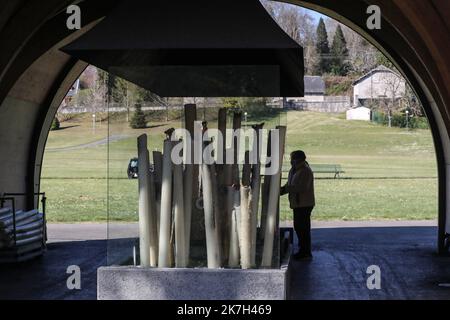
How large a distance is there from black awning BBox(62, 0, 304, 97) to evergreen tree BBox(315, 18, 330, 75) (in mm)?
45834

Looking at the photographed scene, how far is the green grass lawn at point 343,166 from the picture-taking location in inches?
1061

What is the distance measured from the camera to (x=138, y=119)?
790 centimetres

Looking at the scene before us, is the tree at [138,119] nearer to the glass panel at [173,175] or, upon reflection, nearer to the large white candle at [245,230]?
the glass panel at [173,175]

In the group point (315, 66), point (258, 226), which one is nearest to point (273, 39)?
point (258, 226)

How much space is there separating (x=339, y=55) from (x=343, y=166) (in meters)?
19.8

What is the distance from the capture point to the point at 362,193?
105ft

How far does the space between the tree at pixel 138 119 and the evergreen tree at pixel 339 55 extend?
4697 cm

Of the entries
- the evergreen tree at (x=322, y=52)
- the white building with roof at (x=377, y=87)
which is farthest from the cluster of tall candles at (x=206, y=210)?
the evergreen tree at (x=322, y=52)

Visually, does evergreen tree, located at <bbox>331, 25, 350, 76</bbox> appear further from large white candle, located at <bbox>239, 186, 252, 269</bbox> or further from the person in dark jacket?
large white candle, located at <bbox>239, 186, 252, 269</bbox>

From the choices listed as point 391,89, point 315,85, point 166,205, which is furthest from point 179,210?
point 315,85

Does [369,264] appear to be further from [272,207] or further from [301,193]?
[272,207]

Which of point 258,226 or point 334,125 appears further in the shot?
point 334,125
